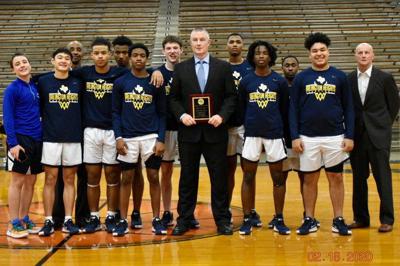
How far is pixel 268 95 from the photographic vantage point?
482 cm

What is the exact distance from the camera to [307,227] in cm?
482

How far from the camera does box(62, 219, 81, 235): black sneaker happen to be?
4.91 m

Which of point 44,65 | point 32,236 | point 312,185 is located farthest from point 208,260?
point 44,65

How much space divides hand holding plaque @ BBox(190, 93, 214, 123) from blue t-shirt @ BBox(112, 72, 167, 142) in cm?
32

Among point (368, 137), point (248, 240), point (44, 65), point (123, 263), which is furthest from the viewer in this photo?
point (44, 65)

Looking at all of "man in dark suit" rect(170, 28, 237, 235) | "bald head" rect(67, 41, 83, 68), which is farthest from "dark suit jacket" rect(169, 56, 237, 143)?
"bald head" rect(67, 41, 83, 68)

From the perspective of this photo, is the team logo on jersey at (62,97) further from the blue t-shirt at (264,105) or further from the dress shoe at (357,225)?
the dress shoe at (357,225)

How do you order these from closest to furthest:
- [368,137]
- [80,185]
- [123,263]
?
[123,263] < [368,137] < [80,185]

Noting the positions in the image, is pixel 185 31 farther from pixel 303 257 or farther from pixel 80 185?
pixel 303 257

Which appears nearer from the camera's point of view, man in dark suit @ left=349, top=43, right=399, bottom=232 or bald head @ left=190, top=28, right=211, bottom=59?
bald head @ left=190, top=28, right=211, bottom=59

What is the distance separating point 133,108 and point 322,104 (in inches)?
61.4

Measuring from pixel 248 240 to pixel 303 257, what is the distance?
65 cm

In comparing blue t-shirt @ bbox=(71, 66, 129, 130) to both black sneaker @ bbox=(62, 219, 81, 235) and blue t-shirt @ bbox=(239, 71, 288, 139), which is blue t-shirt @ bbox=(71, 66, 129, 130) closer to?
black sneaker @ bbox=(62, 219, 81, 235)

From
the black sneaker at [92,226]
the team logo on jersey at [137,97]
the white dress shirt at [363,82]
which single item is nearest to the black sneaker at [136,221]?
the black sneaker at [92,226]
